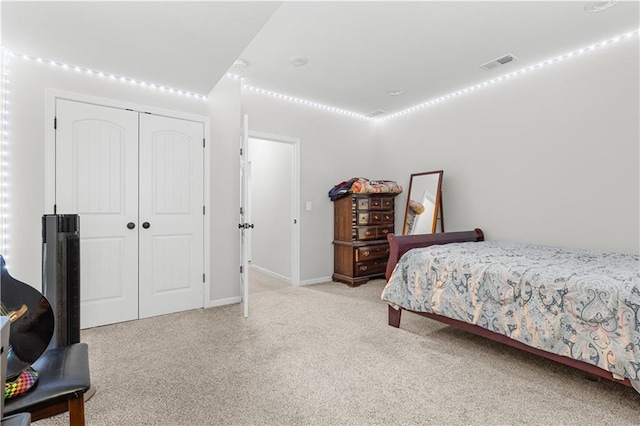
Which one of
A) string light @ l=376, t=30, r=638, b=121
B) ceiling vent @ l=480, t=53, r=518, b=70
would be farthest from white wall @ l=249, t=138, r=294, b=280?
ceiling vent @ l=480, t=53, r=518, b=70

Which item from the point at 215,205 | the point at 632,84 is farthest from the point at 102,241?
the point at 632,84

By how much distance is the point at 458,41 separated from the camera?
2908 millimetres

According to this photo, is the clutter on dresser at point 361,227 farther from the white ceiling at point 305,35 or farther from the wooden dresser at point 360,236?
the white ceiling at point 305,35

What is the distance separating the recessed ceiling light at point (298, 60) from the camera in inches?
127

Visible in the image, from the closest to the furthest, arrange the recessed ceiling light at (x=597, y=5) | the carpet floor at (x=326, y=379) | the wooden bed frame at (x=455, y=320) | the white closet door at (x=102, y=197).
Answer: the carpet floor at (x=326, y=379)
the wooden bed frame at (x=455, y=320)
the recessed ceiling light at (x=597, y=5)
the white closet door at (x=102, y=197)

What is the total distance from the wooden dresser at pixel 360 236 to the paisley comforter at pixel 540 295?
1.64 meters

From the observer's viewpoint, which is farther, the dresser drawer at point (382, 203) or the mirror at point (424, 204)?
the dresser drawer at point (382, 203)

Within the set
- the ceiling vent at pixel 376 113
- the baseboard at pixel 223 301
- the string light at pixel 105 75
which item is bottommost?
the baseboard at pixel 223 301

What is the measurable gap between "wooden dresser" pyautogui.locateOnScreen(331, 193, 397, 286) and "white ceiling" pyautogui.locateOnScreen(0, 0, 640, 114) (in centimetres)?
172

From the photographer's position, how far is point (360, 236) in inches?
180

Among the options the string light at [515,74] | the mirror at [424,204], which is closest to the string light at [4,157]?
the mirror at [424,204]

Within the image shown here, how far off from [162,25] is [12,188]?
180 cm

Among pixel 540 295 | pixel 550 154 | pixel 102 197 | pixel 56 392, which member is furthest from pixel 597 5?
pixel 102 197

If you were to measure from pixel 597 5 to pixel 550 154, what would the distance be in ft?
4.53
